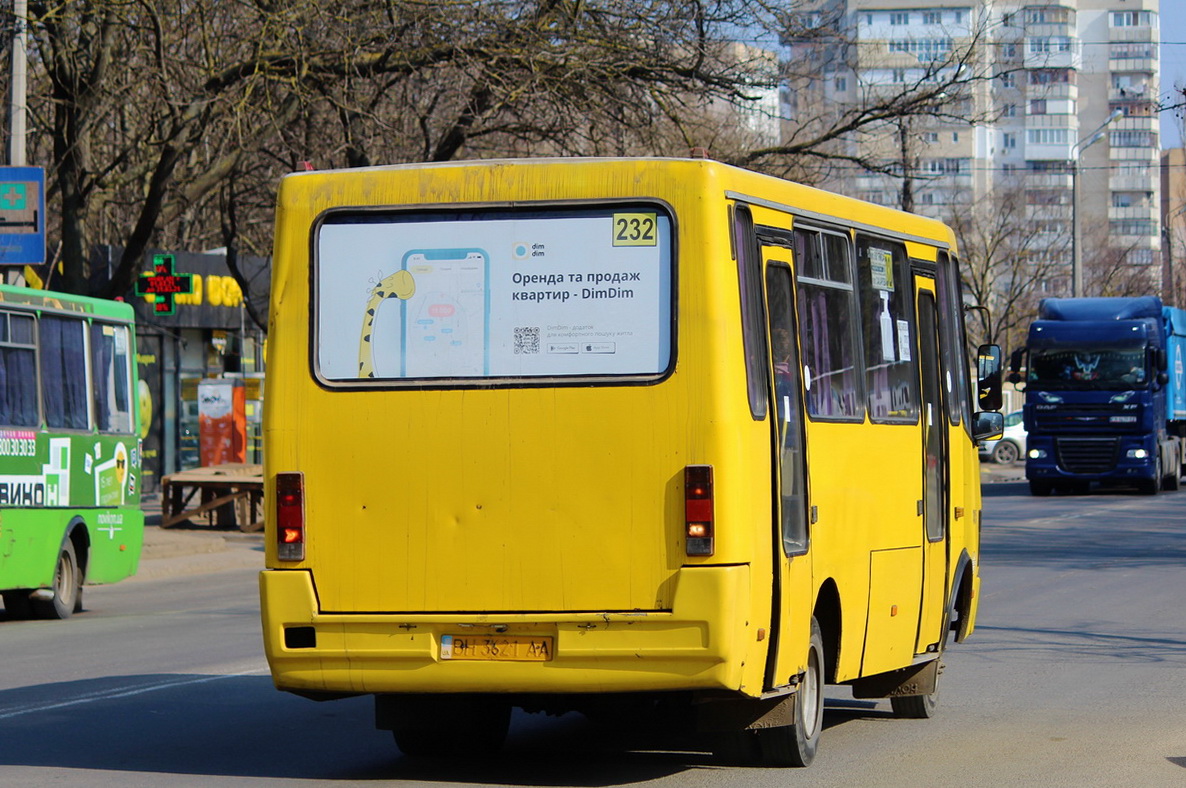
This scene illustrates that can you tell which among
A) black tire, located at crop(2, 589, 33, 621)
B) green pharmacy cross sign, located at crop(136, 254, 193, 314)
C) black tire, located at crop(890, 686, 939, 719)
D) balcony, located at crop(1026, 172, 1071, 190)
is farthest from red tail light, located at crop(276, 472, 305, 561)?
balcony, located at crop(1026, 172, 1071, 190)

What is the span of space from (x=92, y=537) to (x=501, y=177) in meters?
11.1

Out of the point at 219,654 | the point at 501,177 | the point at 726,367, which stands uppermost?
the point at 501,177

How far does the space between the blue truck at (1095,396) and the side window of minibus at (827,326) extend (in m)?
26.9

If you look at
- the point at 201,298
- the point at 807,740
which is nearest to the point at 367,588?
the point at 807,740

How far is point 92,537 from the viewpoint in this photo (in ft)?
58.9

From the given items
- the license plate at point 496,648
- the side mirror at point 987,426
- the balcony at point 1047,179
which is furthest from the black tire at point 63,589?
the balcony at point 1047,179

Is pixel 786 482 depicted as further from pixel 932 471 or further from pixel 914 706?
pixel 914 706

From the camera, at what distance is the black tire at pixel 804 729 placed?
8.45m

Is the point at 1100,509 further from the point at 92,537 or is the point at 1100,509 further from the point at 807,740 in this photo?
the point at 807,740

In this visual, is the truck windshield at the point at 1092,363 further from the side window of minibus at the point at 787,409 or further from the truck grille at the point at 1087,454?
the side window of minibus at the point at 787,409

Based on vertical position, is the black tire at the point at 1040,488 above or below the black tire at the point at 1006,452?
below

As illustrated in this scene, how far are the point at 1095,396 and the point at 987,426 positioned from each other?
84.8ft

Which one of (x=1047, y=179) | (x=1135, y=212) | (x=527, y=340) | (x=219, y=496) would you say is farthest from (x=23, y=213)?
(x=1135, y=212)

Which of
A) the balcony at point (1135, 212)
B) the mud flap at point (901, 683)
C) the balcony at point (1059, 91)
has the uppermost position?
the balcony at point (1059, 91)
